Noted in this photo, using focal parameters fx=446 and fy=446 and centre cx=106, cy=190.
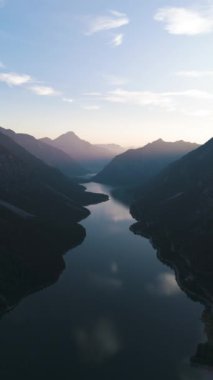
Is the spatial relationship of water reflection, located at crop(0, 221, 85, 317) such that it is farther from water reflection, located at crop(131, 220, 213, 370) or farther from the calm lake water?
water reflection, located at crop(131, 220, 213, 370)

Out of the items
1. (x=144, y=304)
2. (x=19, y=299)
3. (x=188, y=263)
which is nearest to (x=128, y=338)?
(x=144, y=304)

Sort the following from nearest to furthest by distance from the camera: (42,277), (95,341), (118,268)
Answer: (95,341), (42,277), (118,268)

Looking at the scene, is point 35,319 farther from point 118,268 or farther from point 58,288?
point 118,268

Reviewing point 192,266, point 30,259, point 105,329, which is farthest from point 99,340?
point 192,266

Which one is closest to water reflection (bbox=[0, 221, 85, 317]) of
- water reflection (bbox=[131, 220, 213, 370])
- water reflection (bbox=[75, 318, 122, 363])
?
water reflection (bbox=[75, 318, 122, 363])

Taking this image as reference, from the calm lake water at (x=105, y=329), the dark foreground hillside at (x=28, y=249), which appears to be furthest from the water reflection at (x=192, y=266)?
the dark foreground hillside at (x=28, y=249)

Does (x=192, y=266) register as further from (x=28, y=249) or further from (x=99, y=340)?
(x=99, y=340)

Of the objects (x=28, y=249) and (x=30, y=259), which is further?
(x=28, y=249)

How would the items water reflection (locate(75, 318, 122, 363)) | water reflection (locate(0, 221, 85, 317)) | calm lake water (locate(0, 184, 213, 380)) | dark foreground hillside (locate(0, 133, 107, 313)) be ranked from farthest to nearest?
dark foreground hillside (locate(0, 133, 107, 313)) → water reflection (locate(0, 221, 85, 317)) → water reflection (locate(75, 318, 122, 363)) → calm lake water (locate(0, 184, 213, 380))
